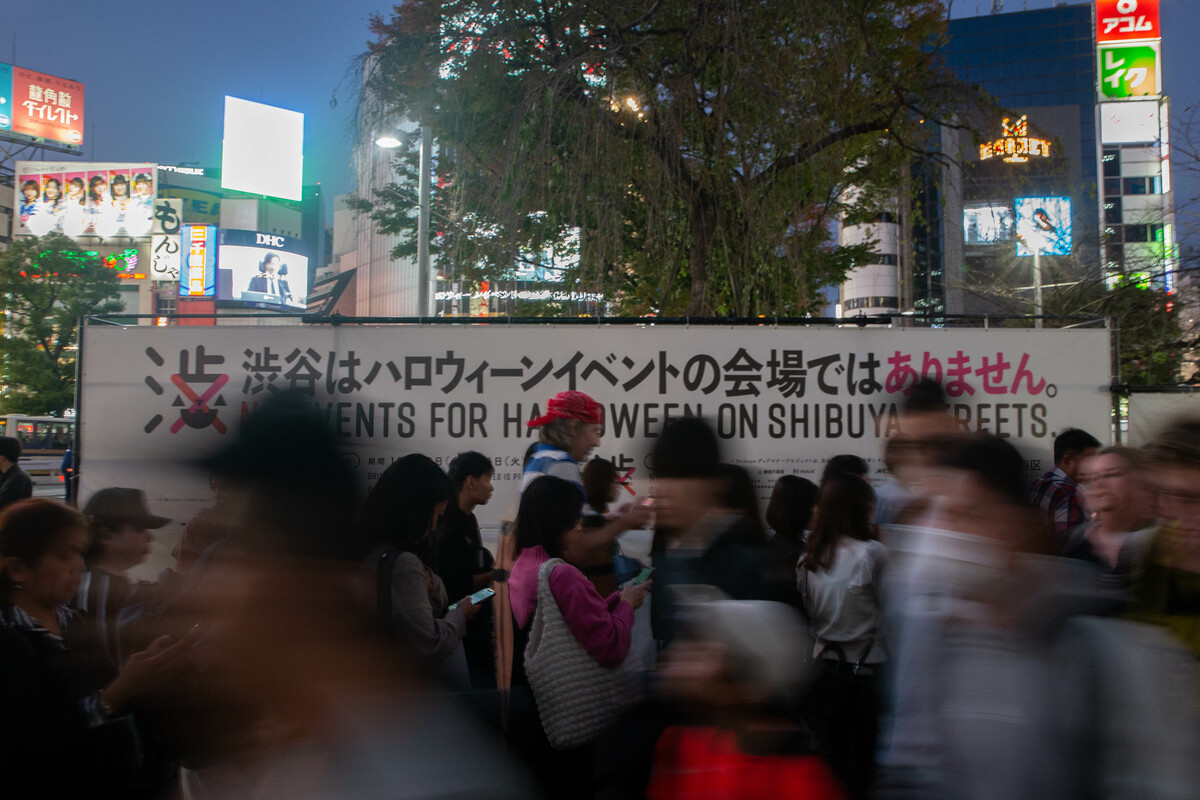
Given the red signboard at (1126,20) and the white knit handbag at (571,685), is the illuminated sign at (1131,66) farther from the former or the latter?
the white knit handbag at (571,685)

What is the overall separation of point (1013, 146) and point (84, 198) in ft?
167

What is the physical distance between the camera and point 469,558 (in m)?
3.94

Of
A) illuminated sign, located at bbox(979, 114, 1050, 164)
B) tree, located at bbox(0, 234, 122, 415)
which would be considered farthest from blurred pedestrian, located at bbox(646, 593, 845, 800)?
tree, located at bbox(0, 234, 122, 415)

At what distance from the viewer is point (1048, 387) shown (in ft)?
20.6

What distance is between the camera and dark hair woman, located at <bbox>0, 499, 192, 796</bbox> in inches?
70.6

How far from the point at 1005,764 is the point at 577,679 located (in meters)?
1.35

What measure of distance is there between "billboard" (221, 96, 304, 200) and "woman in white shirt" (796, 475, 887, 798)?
43.2m

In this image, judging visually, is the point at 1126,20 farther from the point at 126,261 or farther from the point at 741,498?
the point at 126,261

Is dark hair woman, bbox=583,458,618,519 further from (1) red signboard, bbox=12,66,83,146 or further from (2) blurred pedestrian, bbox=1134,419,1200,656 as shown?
(1) red signboard, bbox=12,66,83,146

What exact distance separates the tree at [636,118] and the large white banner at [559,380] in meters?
0.87

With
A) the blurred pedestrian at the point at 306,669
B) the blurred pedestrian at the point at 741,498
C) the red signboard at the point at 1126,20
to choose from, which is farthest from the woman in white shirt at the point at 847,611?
the red signboard at the point at 1126,20

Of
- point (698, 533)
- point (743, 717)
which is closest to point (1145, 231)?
point (698, 533)

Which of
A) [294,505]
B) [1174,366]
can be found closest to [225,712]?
[294,505]

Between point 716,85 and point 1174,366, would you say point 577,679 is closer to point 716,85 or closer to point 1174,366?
point 716,85
